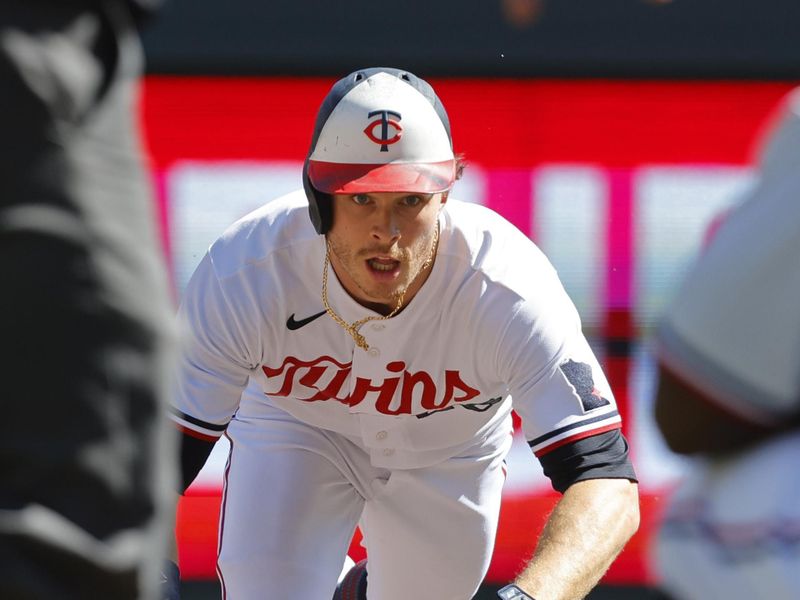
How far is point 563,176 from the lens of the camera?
4613mm

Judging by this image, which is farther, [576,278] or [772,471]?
[576,278]

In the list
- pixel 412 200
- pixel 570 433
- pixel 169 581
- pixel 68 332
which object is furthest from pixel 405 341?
pixel 68 332

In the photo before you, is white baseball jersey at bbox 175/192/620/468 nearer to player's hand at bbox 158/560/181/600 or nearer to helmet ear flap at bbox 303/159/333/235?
helmet ear flap at bbox 303/159/333/235

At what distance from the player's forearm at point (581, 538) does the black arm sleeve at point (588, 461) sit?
0.08 feet

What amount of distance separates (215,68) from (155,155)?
362 mm

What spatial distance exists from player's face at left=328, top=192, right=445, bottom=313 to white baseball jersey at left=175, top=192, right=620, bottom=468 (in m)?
0.08

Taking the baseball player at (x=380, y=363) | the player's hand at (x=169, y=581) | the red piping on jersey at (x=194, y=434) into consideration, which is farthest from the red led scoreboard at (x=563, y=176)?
the player's hand at (x=169, y=581)

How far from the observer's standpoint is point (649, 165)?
462 centimetres

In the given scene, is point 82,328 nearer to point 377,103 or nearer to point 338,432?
point 377,103

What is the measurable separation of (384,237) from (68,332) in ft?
6.36

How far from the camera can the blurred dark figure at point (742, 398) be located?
3.77 feet

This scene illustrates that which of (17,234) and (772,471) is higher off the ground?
(17,234)

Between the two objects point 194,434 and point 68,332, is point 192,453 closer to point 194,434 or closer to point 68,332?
point 194,434

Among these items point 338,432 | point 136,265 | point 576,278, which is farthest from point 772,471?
point 576,278
